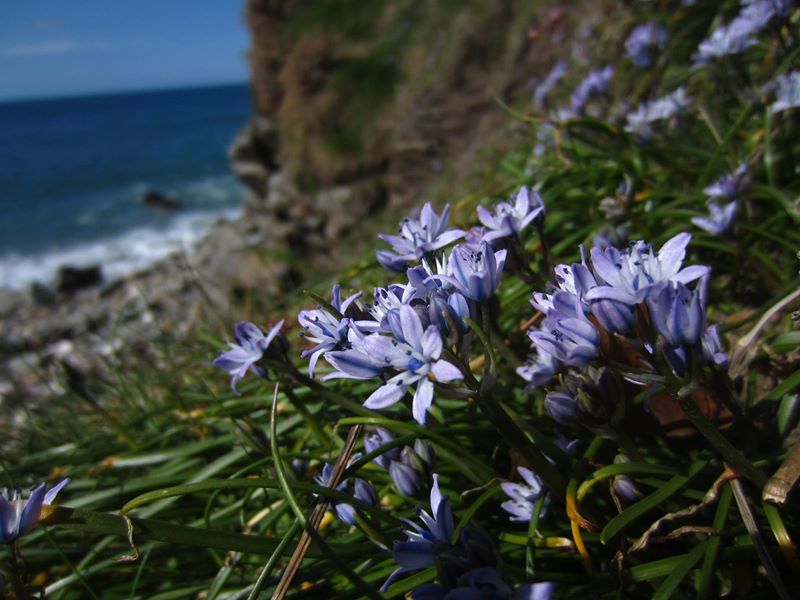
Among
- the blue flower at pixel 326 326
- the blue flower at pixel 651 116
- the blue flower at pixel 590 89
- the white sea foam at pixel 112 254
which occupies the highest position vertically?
the blue flower at pixel 590 89

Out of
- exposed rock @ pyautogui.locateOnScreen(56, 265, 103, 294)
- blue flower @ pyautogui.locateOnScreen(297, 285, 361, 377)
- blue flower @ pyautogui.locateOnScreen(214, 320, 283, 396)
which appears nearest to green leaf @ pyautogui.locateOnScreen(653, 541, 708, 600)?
blue flower @ pyautogui.locateOnScreen(297, 285, 361, 377)

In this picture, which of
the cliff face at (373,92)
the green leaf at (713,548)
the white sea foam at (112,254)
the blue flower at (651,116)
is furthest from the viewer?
the white sea foam at (112,254)

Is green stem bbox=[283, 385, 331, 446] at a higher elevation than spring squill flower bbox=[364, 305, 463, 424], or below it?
below

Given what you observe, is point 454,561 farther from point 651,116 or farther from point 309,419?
point 651,116

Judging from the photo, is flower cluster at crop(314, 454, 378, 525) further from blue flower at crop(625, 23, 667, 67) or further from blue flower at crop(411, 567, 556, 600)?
blue flower at crop(625, 23, 667, 67)

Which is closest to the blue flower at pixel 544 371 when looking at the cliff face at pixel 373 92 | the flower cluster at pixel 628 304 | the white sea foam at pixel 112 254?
the flower cluster at pixel 628 304

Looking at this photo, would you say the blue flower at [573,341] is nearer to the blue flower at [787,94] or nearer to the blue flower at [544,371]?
the blue flower at [544,371]
